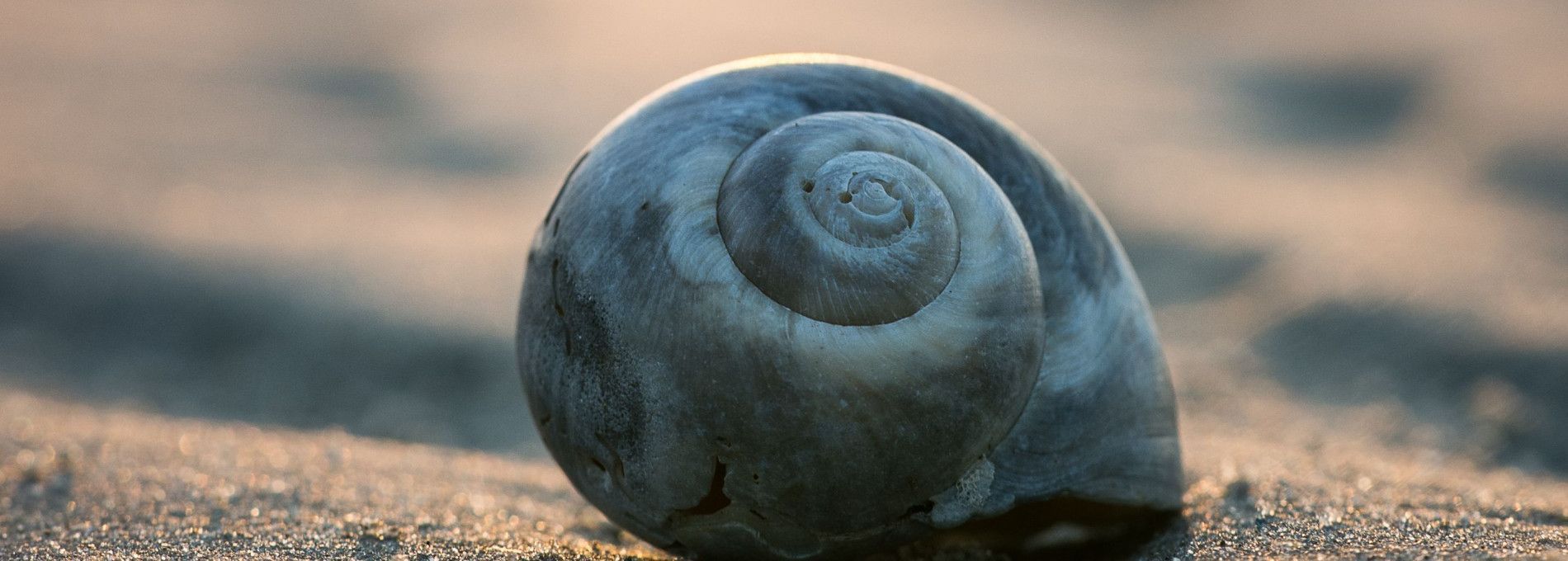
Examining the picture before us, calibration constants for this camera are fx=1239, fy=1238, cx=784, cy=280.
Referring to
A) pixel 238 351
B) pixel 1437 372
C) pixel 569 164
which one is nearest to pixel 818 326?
pixel 1437 372

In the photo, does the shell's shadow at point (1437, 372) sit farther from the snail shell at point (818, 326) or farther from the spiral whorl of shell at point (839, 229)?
the spiral whorl of shell at point (839, 229)

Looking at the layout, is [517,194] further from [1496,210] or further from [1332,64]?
[1332,64]

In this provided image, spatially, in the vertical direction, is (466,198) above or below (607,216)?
above

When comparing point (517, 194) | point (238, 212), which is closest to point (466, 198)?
point (517, 194)

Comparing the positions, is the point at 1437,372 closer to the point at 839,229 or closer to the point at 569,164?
the point at 839,229

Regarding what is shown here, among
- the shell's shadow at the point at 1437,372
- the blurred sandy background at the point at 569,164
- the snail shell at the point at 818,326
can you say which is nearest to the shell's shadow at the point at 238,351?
the blurred sandy background at the point at 569,164

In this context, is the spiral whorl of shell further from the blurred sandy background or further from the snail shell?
the blurred sandy background

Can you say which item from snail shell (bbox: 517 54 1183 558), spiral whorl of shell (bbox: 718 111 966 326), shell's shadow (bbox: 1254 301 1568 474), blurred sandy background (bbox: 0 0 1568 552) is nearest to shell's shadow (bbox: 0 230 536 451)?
blurred sandy background (bbox: 0 0 1568 552)
